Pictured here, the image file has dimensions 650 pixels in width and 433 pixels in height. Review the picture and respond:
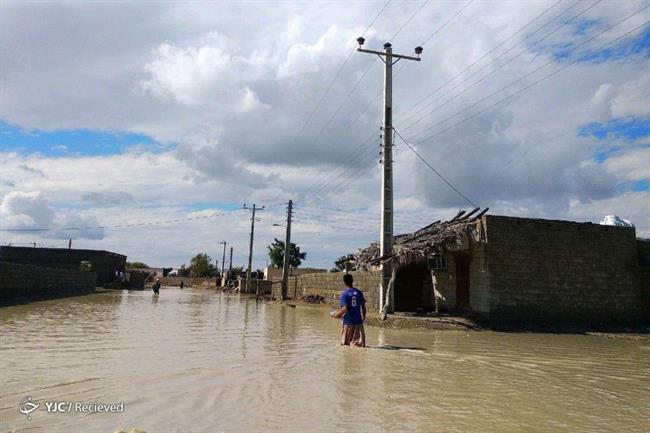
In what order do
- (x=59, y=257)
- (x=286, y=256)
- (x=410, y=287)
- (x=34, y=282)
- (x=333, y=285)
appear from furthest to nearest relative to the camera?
1. (x=59, y=257)
2. (x=286, y=256)
3. (x=333, y=285)
4. (x=34, y=282)
5. (x=410, y=287)

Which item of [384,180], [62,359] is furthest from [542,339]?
[62,359]

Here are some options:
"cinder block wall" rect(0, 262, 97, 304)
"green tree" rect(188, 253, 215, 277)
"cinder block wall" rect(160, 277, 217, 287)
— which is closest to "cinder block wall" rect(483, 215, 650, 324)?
"cinder block wall" rect(0, 262, 97, 304)

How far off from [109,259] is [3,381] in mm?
52738

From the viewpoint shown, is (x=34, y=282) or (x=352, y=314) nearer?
(x=352, y=314)

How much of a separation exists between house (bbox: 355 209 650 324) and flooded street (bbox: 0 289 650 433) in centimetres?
427

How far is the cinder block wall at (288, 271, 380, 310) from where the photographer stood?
20438mm

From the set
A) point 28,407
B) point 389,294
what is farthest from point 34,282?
point 28,407

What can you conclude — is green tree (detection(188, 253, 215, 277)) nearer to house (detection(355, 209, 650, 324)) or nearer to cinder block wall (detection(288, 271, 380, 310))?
cinder block wall (detection(288, 271, 380, 310))

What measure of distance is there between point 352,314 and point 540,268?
30.4ft

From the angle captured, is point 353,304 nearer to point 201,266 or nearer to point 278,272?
point 278,272

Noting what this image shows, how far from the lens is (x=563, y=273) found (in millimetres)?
16797

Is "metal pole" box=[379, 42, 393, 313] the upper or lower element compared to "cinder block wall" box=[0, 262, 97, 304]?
upper

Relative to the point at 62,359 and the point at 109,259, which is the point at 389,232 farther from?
the point at 109,259

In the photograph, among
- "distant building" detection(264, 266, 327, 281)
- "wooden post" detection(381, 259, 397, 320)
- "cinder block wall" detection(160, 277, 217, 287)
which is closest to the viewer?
"wooden post" detection(381, 259, 397, 320)
